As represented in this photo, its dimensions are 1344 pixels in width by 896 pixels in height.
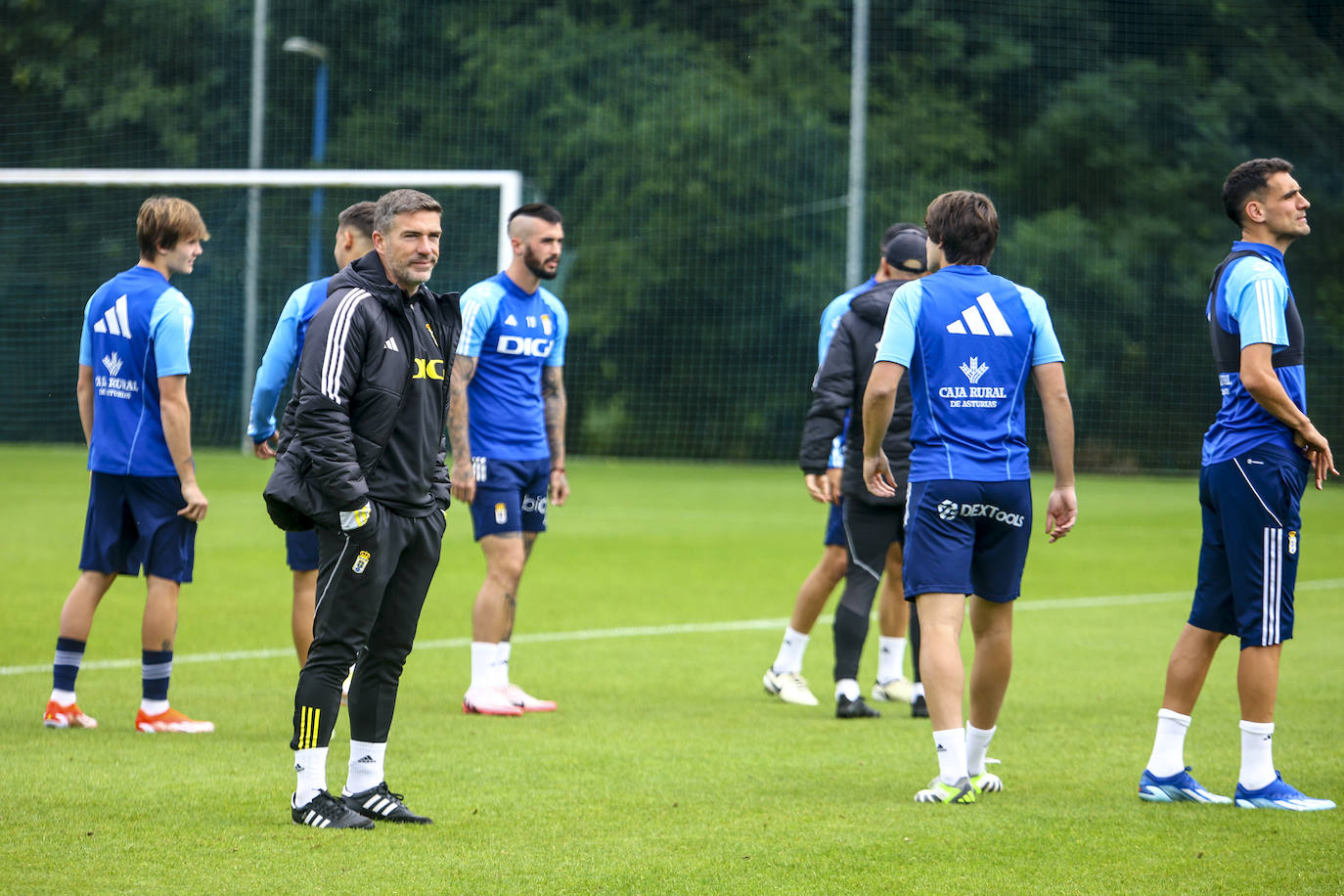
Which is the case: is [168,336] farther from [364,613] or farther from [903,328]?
[903,328]

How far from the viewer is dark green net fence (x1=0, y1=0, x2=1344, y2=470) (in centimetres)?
2995

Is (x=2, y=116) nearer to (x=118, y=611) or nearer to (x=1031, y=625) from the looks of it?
(x=118, y=611)

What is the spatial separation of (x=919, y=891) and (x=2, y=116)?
99.1ft

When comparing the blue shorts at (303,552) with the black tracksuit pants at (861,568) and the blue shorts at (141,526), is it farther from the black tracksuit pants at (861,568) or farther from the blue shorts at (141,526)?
the black tracksuit pants at (861,568)

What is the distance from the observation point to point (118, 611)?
1066 cm

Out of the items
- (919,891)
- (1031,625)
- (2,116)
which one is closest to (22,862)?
(919,891)

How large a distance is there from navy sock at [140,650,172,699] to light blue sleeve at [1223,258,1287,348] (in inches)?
173

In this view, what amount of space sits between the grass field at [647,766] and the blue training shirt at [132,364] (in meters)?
1.15

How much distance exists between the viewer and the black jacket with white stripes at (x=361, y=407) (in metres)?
4.71

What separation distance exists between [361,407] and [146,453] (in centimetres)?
221

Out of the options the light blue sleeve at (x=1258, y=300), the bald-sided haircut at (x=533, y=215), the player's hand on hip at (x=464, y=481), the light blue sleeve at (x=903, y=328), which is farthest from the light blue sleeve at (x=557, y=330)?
the light blue sleeve at (x=1258, y=300)

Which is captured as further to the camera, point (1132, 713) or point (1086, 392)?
point (1086, 392)

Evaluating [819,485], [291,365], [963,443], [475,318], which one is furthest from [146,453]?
[963,443]

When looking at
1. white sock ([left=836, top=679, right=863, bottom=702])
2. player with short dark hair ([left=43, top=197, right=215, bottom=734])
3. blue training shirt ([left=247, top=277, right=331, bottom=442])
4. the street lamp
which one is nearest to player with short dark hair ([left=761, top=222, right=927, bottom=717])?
white sock ([left=836, top=679, right=863, bottom=702])
